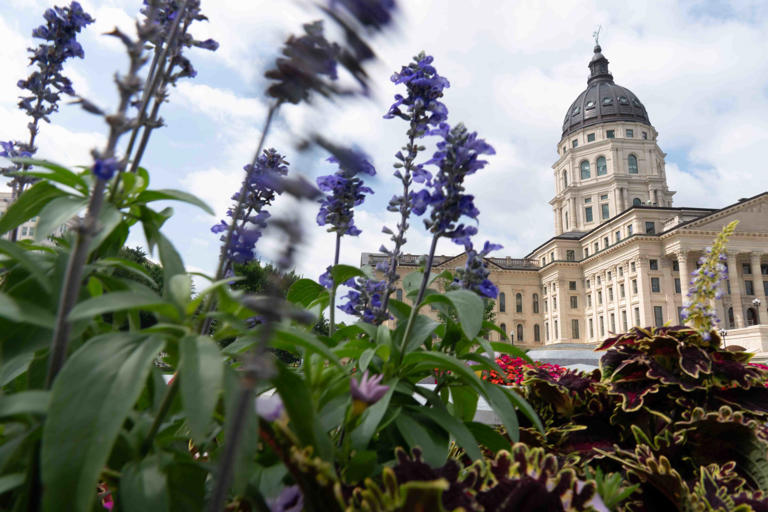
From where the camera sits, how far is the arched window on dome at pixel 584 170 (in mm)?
79875

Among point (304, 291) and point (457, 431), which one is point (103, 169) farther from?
point (304, 291)

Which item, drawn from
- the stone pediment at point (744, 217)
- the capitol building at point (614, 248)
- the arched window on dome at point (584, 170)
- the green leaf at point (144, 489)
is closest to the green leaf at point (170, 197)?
the green leaf at point (144, 489)

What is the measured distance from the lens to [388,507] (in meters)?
0.82

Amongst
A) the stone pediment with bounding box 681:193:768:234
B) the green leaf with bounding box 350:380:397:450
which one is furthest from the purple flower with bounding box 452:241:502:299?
the stone pediment with bounding box 681:193:768:234

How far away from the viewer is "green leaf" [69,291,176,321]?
2.57 ft

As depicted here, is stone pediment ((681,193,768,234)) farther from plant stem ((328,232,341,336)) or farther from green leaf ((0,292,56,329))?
green leaf ((0,292,56,329))

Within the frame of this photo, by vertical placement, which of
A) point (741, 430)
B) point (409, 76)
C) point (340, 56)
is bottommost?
point (741, 430)

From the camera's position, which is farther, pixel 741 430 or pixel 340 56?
pixel 741 430

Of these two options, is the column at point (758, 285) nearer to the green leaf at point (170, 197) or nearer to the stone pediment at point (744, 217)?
the stone pediment at point (744, 217)

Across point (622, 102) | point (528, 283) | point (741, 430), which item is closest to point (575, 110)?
point (622, 102)

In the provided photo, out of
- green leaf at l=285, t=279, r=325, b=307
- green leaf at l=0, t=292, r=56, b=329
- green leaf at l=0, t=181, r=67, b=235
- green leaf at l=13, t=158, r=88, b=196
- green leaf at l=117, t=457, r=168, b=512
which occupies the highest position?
green leaf at l=13, t=158, r=88, b=196

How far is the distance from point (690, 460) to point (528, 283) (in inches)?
2860

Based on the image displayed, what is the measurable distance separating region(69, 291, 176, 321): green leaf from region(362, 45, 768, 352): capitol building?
131ft

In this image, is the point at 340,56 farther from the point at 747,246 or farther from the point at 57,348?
the point at 747,246
